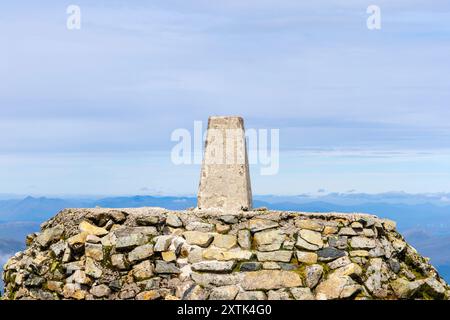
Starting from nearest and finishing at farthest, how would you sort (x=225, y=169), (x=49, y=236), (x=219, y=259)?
(x=219, y=259), (x=49, y=236), (x=225, y=169)

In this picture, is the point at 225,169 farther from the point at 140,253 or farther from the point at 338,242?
the point at 338,242

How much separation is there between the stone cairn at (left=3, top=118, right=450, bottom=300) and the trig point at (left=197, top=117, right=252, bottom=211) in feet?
0.13

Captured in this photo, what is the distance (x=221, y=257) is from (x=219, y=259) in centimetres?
8

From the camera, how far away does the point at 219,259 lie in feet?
53.5

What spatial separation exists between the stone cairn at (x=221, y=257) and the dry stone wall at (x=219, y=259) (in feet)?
0.08

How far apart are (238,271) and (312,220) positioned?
2.61 meters

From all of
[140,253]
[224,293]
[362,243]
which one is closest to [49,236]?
[140,253]

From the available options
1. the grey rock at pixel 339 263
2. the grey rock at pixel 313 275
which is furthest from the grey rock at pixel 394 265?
the grey rock at pixel 313 275

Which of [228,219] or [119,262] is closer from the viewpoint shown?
[119,262]

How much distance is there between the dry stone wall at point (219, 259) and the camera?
15.8 m
